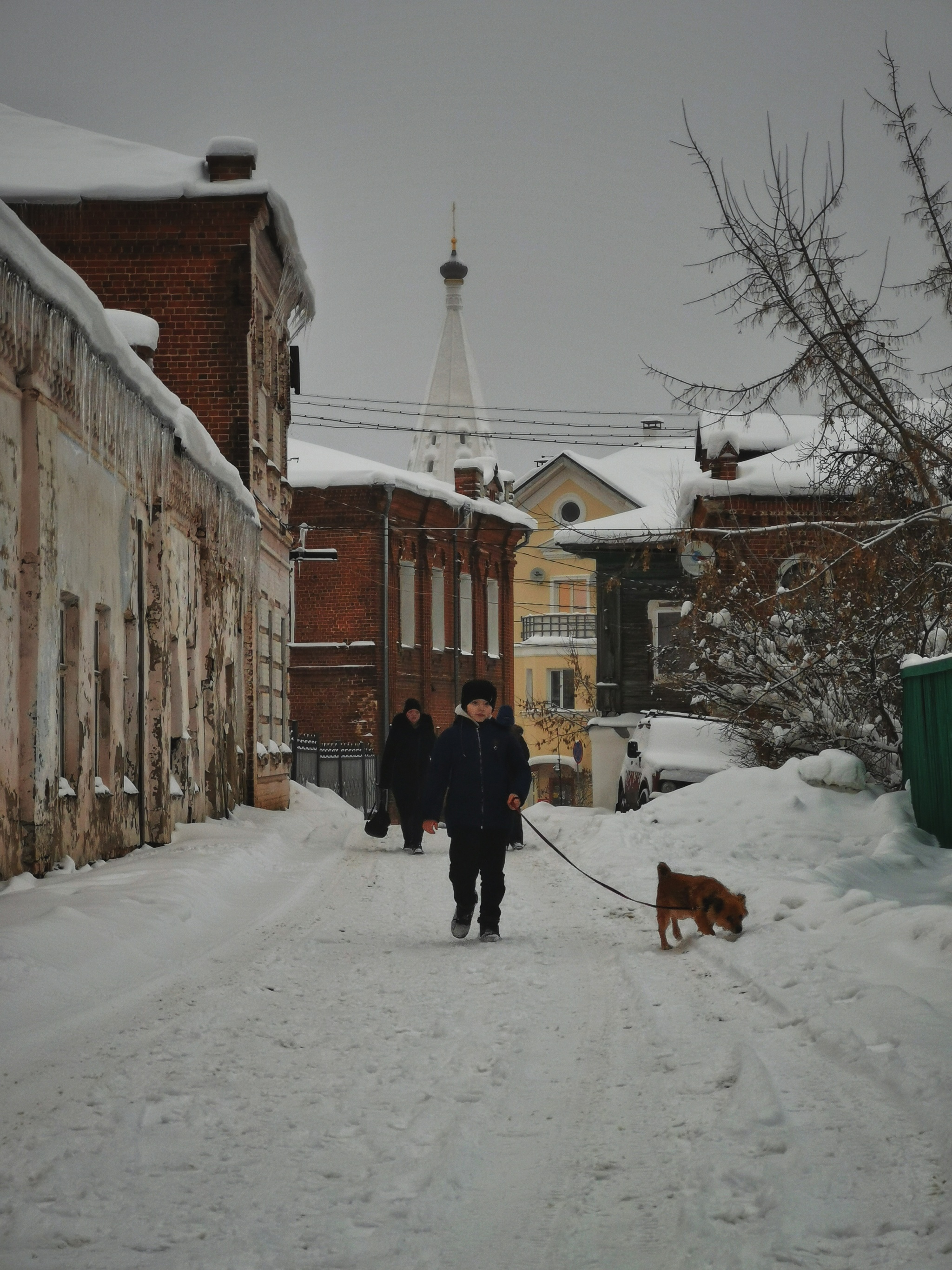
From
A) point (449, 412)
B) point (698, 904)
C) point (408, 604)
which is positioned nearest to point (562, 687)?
point (449, 412)

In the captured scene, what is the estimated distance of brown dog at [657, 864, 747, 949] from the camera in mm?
8766

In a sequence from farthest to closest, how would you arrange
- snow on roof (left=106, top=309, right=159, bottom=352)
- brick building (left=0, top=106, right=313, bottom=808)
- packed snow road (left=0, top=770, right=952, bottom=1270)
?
1. brick building (left=0, top=106, right=313, bottom=808)
2. snow on roof (left=106, top=309, right=159, bottom=352)
3. packed snow road (left=0, top=770, right=952, bottom=1270)

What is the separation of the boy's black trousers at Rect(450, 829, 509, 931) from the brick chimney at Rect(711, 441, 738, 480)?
78.4 ft

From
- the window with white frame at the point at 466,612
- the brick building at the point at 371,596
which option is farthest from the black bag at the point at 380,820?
the window with white frame at the point at 466,612

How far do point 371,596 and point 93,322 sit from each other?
28.6 metres

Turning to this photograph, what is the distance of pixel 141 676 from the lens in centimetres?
1477

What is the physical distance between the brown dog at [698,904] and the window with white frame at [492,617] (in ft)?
125

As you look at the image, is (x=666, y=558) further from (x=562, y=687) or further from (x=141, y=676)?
(x=562, y=687)

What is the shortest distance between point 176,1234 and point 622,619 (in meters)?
33.8

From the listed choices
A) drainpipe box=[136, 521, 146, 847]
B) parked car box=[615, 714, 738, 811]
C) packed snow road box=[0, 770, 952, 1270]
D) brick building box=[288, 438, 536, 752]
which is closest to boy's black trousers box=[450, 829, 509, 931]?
packed snow road box=[0, 770, 952, 1270]

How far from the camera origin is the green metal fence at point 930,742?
12109 mm

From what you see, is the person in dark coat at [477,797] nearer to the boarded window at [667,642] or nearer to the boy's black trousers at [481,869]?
the boy's black trousers at [481,869]

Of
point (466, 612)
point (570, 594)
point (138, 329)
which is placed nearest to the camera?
point (138, 329)

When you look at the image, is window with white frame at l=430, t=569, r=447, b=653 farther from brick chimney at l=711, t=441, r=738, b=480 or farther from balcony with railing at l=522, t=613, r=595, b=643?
balcony with railing at l=522, t=613, r=595, b=643
